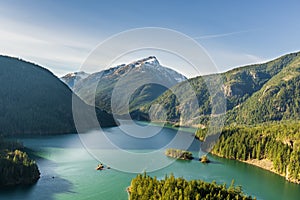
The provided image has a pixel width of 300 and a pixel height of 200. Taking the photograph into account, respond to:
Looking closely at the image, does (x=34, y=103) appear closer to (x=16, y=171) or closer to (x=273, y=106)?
(x=16, y=171)

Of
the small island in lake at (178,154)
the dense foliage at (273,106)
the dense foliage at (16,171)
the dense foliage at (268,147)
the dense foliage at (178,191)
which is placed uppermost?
the dense foliage at (273,106)

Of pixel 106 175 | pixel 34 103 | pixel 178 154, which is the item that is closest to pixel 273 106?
pixel 178 154

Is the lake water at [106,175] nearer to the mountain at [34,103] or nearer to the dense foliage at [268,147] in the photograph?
the dense foliage at [268,147]

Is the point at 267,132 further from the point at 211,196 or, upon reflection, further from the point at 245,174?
the point at 211,196

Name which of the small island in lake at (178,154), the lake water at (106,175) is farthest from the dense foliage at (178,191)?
the small island in lake at (178,154)

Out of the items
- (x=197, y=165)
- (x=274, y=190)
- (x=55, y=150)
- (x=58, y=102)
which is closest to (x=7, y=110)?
(x=58, y=102)

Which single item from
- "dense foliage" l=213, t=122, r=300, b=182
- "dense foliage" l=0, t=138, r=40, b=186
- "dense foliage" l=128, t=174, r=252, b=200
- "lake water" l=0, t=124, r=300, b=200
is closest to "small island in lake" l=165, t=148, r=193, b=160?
"lake water" l=0, t=124, r=300, b=200
